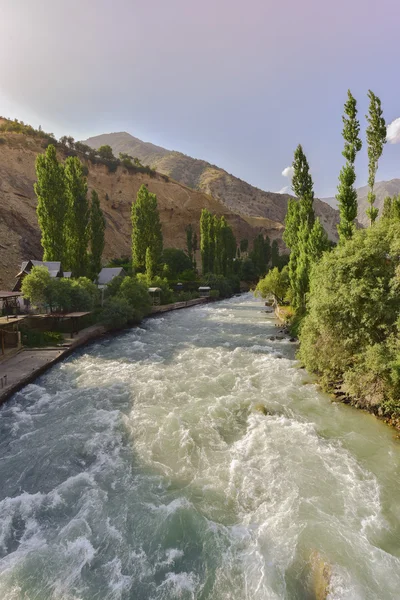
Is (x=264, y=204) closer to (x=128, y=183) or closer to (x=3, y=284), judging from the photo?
(x=128, y=183)

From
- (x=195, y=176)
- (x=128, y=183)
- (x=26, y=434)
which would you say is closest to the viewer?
(x=26, y=434)

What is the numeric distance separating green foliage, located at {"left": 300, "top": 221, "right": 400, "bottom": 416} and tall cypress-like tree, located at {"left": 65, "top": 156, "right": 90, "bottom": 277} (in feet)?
111

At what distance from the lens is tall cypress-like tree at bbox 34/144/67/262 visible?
125 feet

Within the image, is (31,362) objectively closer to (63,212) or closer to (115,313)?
(115,313)

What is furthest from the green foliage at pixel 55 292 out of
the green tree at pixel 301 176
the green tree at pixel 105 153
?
the green tree at pixel 105 153

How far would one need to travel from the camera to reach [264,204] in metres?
154

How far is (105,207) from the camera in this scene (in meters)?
88.6

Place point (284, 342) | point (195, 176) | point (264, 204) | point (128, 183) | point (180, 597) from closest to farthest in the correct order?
point (180, 597)
point (284, 342)
point (128, 183)
point (264, 204)
point (195, 176)

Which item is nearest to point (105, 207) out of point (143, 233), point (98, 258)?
point (143, 233)

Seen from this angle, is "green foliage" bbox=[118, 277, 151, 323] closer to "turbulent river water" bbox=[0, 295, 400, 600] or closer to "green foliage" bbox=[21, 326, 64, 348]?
"green foliage" bbox=[21, 326, 64, 348]

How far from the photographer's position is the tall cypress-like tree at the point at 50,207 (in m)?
38.1

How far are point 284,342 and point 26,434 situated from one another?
62.5 feet

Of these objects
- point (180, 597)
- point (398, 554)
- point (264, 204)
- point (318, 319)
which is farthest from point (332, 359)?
point (264, 204)

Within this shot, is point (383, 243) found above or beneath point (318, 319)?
above
